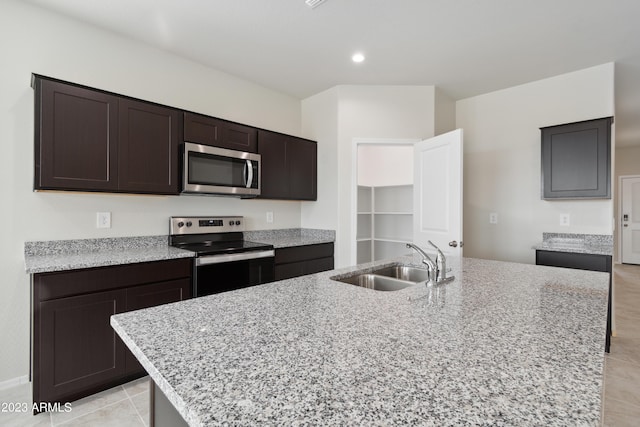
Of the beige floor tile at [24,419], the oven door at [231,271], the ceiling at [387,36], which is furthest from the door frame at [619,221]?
the beige floor tile at [24,419]

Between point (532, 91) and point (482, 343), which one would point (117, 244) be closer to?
point (482, 343)

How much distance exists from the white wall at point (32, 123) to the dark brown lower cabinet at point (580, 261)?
315cm

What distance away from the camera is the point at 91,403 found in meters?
1.96

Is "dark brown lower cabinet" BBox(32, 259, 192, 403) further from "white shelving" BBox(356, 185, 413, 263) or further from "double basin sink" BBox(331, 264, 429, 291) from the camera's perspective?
"white shelving" BBox(356, 185, 413, 263)

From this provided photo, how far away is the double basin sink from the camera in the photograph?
173 cm

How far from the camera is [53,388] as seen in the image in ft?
6.03

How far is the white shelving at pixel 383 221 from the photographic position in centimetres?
445

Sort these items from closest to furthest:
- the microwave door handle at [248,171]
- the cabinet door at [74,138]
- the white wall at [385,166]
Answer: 1. the cabinet door at [74,138]
2. the microwave door handle at [248,171]
3. the white wall at [385,166]

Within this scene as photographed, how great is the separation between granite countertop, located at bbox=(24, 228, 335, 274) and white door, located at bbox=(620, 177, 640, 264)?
7.80m

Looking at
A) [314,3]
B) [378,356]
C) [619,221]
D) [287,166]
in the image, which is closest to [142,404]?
[378,356]

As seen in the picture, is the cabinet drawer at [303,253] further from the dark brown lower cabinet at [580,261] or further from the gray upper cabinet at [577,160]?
the gray upper cabinet at [577,160]

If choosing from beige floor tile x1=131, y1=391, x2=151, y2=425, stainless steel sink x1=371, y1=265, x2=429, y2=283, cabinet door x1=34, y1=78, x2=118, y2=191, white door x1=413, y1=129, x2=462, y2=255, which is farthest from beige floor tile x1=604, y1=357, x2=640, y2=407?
cabinet door x1=34, y1=78, x2=118, y2=191

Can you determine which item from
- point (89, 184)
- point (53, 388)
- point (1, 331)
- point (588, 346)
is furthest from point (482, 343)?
point (1, 331)

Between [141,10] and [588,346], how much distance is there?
302 cm
